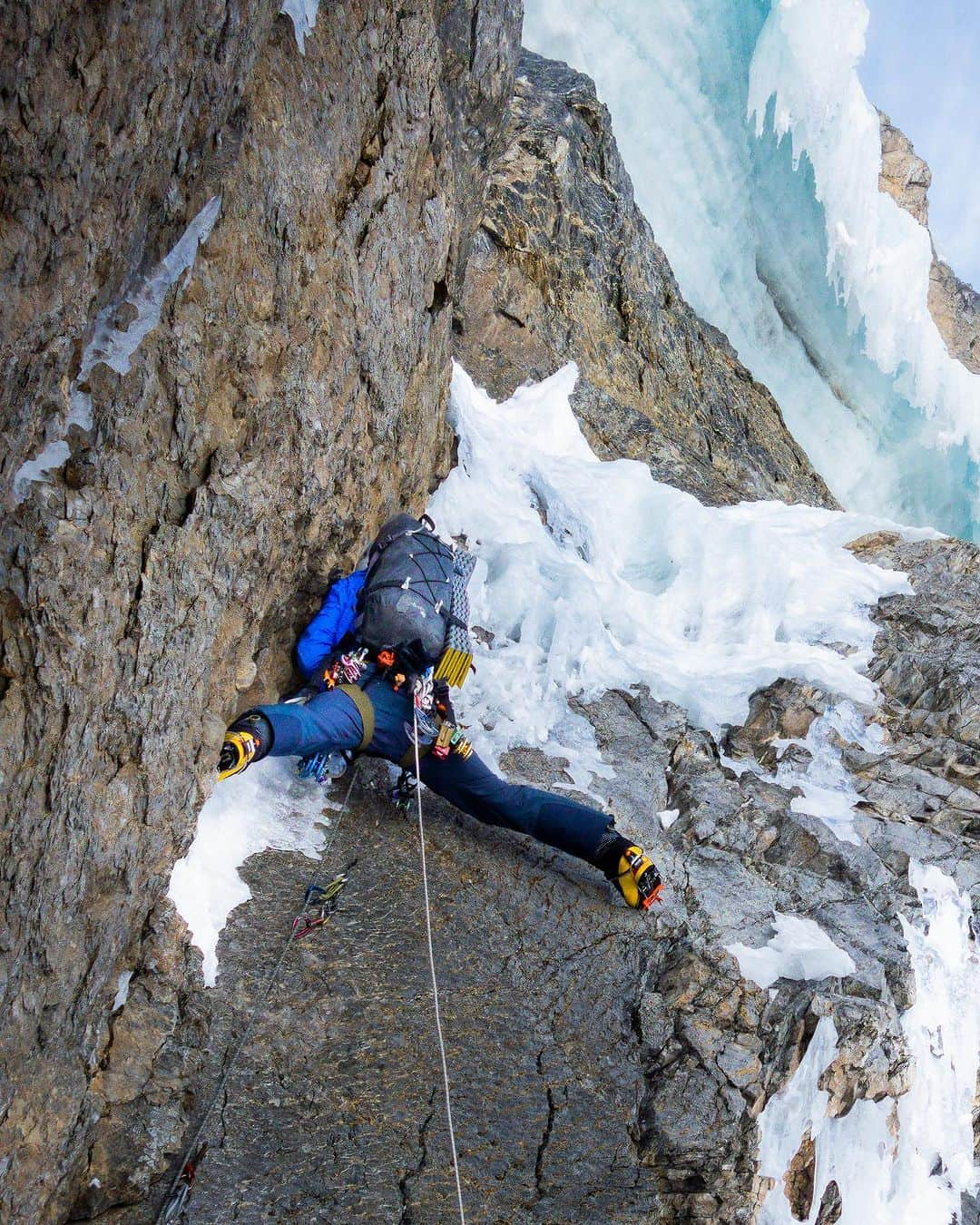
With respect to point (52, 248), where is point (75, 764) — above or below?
below

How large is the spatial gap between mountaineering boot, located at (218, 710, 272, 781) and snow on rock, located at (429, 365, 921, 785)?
1.80 meters

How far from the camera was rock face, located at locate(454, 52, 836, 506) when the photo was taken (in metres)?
11.0

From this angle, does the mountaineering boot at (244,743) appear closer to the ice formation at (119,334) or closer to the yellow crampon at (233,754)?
the yellow crampon at (233,754)

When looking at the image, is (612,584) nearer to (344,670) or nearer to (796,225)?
(344,670)

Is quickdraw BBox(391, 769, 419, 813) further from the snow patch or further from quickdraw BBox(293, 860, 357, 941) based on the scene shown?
the snow patch

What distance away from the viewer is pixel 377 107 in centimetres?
501

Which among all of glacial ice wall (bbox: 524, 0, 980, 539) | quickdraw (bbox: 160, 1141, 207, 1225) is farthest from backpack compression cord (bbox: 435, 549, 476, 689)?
glacial ice wall (bbox: 524, 0, 980, 539)

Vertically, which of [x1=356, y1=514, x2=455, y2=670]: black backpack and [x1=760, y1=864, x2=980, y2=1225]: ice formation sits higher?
[x1=356, y1=514, x2=455, y2=670]: black backpack

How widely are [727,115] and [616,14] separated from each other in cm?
331

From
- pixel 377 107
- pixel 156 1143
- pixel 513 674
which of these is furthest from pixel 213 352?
pixel 513 674

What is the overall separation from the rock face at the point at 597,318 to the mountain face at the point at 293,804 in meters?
4.57

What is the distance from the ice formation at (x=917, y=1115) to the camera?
13.1 ft

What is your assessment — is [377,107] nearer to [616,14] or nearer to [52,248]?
[52,248]

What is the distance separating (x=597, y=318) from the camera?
12297mm
